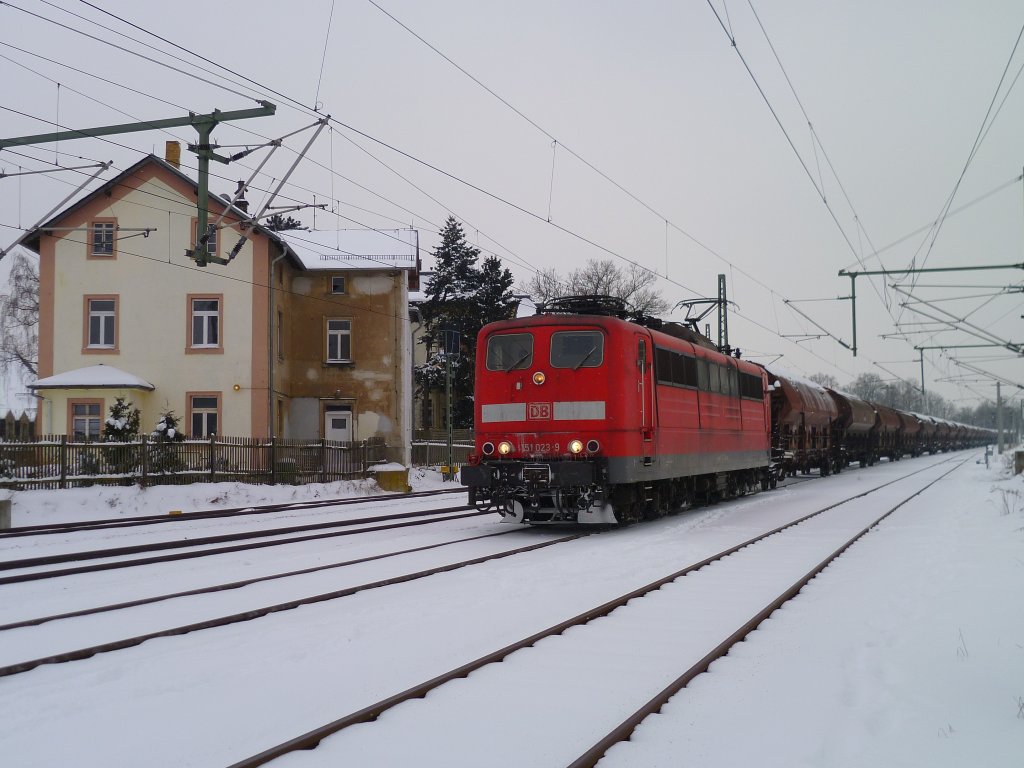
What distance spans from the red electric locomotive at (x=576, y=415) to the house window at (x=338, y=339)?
785 inches

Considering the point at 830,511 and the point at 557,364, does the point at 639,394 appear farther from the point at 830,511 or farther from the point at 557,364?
the point at 830,511

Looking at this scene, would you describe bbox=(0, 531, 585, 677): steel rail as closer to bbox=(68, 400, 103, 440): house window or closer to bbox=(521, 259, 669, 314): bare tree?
bbox=(68, 400, 103, 440): house window

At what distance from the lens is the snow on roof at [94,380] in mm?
28703

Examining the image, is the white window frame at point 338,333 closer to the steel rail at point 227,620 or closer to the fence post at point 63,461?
the fence post at point 63,461

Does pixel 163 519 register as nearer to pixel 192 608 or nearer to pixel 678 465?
pixel 678 465

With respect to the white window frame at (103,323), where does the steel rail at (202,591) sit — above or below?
below

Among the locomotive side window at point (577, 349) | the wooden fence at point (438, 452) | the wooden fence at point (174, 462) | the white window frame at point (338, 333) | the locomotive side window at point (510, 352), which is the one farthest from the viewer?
the wooden fence at point (438, 452)

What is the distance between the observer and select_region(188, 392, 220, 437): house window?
3050 centimetres

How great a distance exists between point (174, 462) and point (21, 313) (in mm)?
41050

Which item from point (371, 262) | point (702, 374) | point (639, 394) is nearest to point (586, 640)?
point (639, 394)

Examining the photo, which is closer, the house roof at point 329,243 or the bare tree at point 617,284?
the house roof at point 329,243

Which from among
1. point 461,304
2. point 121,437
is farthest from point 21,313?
point 121,437

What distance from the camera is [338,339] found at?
35125mm

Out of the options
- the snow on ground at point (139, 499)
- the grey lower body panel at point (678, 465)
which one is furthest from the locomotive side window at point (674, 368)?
the snow on ground at point (139, 499)
